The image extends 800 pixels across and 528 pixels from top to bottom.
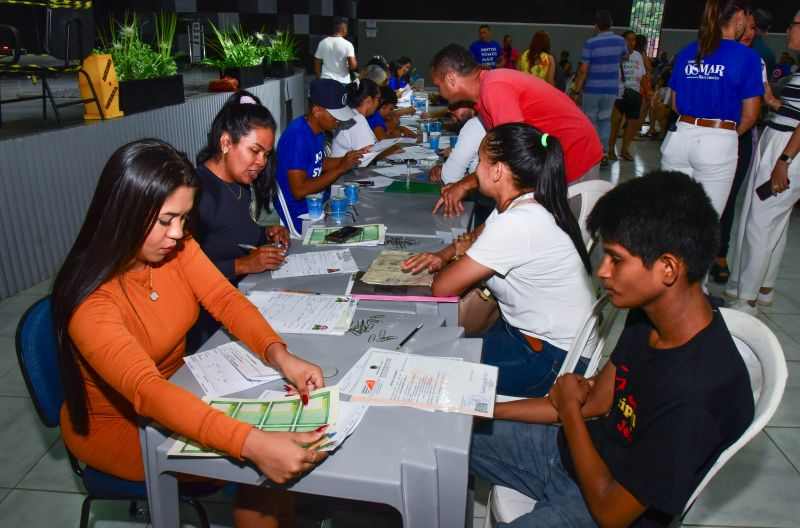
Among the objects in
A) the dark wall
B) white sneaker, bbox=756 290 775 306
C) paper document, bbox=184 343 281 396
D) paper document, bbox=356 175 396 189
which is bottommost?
white sneaker, bbox=756 290 775 306

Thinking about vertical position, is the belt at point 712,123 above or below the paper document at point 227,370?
above

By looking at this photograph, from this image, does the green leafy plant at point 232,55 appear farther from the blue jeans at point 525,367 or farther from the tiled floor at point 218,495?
the blue jeans at point 525,367

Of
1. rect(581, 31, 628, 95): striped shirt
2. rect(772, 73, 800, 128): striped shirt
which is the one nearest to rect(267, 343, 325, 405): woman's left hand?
rect(772, 73, 800, 128): striped shirt

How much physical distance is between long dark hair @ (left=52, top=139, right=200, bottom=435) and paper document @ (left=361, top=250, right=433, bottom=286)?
0.76 m

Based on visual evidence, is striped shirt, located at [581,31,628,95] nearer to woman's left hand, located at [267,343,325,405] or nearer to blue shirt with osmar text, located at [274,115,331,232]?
blue shirt with osmar text, located at [274,115,331,232]

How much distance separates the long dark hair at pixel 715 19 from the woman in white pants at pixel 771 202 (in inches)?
18.2

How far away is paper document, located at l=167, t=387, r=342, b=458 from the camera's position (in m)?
1.17

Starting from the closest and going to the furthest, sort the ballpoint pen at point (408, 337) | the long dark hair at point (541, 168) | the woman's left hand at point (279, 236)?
the ballpoint pen at point (408, 337) < the long dark hair at point (541, 168) < the woman's left hand at point (279, 236)

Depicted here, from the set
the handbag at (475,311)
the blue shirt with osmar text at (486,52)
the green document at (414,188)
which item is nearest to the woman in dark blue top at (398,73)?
A: the blue shirt with osmar text at (486,52)

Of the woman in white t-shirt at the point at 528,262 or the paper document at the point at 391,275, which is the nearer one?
the woman in white t-shirt at the point at 528,262

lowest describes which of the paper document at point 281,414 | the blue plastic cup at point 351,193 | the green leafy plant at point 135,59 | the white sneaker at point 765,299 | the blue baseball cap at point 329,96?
the white sneaker at point 765,299

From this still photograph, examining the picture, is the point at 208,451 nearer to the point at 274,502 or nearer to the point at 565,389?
the point at 274,502

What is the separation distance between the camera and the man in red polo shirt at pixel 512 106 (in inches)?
104

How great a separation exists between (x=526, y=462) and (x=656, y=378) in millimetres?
496
